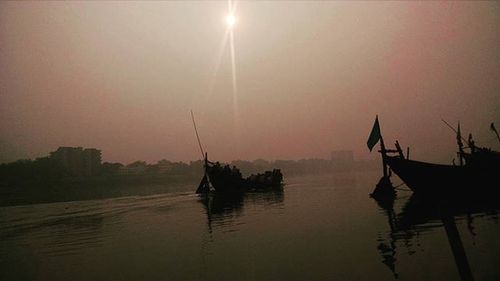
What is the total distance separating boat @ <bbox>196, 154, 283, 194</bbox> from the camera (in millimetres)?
62688

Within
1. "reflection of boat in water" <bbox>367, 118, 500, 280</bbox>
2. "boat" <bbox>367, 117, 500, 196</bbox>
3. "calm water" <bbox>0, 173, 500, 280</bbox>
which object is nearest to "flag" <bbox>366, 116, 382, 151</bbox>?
"reflection of boat in water" <bbox>367, 118, 500, 280</bbox>

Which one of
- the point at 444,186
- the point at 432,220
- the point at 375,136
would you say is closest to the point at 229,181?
the point at 375,136

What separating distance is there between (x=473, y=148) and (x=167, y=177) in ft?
538

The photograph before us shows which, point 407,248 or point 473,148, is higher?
point 473,148

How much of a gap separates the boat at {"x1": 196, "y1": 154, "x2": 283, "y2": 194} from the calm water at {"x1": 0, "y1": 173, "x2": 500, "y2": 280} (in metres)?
34.4

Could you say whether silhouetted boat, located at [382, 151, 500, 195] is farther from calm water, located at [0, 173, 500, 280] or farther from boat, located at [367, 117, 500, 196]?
calm water, located at [0, 173, 500, 280]

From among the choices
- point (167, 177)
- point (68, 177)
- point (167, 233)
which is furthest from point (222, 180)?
point (167, 177)

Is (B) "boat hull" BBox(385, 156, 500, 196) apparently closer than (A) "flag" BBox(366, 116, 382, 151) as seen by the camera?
Yes

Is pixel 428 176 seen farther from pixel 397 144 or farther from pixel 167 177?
pixel 167 177

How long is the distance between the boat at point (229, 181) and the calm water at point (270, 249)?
34.4m

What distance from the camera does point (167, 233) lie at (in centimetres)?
2339

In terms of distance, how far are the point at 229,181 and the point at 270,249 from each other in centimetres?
4788

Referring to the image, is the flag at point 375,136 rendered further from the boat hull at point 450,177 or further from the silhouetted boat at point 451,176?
the boat hull at point 450,177

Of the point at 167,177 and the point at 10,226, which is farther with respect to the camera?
the point at 167,177
